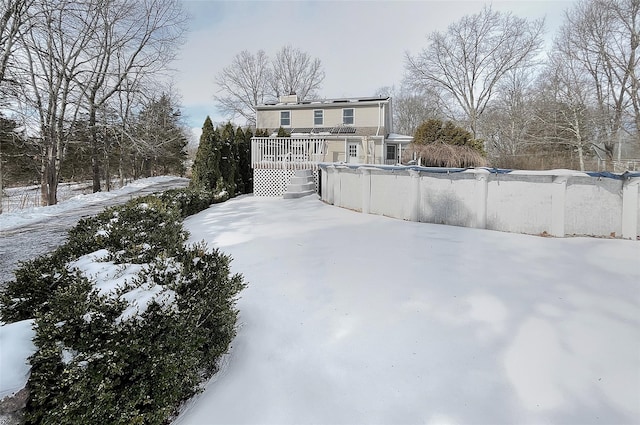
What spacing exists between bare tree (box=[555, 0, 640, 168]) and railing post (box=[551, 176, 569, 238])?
18454 mm

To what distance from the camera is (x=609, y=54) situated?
1914 centimetres

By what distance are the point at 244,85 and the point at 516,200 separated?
32.9m

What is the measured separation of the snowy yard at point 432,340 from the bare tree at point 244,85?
1263 inches

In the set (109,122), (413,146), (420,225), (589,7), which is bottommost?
(420,225)

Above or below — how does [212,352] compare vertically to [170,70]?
below

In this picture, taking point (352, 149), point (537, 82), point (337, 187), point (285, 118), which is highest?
point (537, 82)

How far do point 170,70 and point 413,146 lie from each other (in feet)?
47.9

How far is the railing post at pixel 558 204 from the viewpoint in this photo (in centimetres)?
541

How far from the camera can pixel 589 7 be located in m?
19.1

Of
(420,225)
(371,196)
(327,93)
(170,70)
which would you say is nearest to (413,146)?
(371,196)

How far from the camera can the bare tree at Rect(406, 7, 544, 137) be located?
2350 centimetres

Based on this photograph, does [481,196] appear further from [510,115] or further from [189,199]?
[510,115]

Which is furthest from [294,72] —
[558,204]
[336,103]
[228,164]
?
[558,204]

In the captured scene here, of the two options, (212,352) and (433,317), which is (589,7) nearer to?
(433,317)
